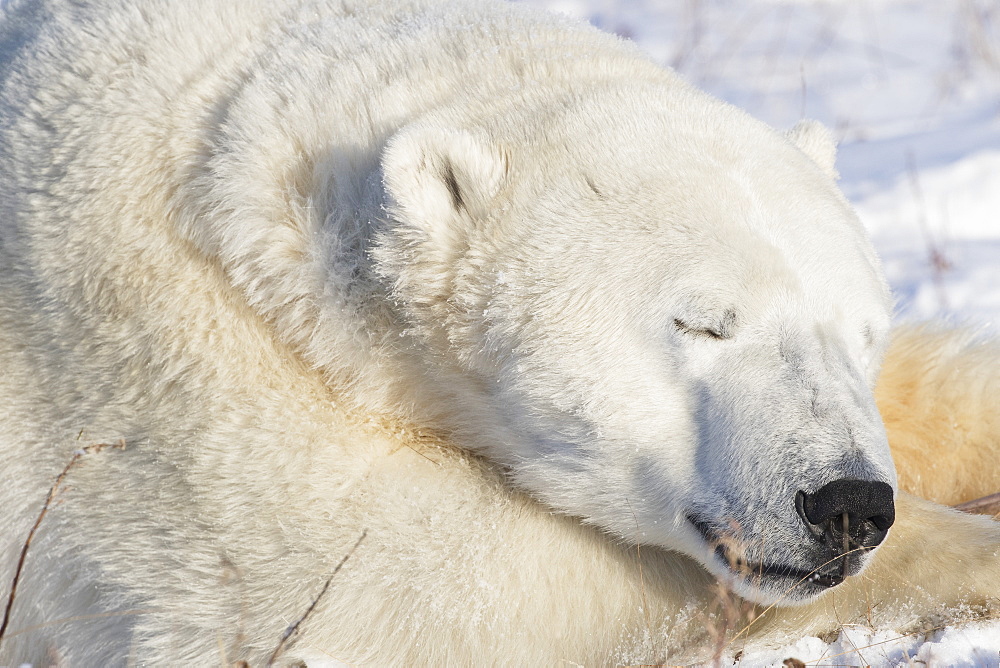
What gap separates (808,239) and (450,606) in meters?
1.16

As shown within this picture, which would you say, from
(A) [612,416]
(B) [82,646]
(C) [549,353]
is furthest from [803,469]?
(B) [82,646]

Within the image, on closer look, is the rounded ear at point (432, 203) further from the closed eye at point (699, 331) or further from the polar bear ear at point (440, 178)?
the closed eye at point (699, 331)

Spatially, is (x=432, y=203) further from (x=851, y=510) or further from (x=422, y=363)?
(x=851, y=510)

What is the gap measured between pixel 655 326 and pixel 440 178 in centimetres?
59

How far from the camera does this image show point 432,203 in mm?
2473

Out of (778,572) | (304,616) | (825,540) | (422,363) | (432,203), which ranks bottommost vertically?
(778,572)

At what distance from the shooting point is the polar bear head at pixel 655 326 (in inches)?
91.4

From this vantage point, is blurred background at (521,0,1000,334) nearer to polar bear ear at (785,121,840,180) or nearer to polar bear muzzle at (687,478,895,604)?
polar bear ear at (785,121,840,180)

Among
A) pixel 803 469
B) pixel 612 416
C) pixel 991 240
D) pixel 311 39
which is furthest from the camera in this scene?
pixel 991 240

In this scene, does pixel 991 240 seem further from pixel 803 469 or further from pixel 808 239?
pixel 803 469

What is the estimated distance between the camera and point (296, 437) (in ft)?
8.52

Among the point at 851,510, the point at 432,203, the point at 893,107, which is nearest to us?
the point at 851,510

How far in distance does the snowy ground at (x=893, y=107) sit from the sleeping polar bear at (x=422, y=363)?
0.65ft

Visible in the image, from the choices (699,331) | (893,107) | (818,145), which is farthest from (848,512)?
(893,107)
